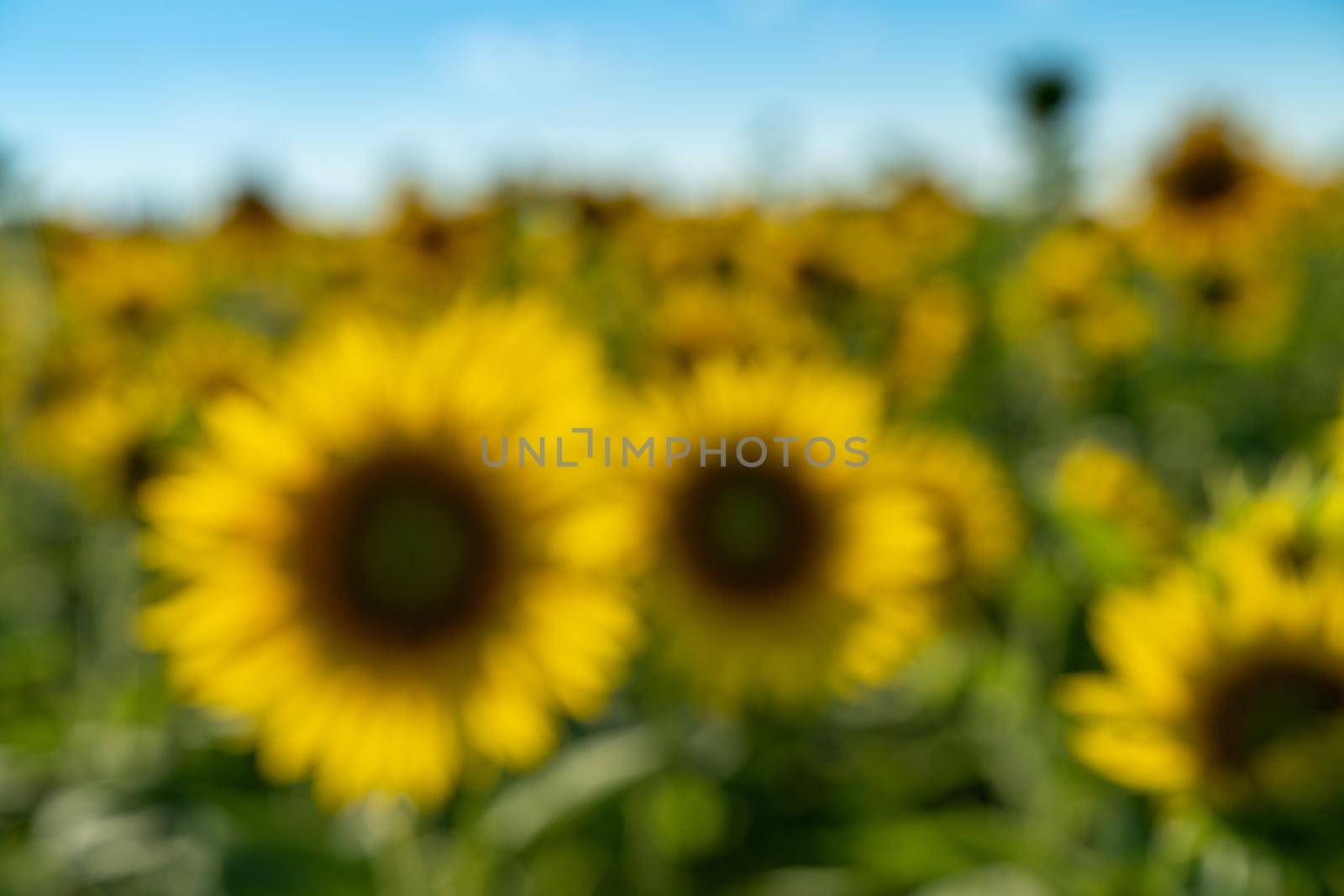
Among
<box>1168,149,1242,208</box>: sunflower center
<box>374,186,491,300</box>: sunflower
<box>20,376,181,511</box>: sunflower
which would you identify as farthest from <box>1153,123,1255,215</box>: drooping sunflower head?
<box>20,376,181,511</box>: sunflower

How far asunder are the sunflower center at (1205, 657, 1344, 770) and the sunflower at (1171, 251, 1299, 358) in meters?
4.29

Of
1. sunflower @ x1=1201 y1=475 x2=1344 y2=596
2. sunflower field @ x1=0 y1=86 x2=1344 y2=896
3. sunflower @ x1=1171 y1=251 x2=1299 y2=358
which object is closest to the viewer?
sunflower @ x1=1201 y1=475 x2=1344 y2=596

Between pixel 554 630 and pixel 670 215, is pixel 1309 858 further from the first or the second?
pixel 670 215

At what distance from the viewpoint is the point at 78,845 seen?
1979mm

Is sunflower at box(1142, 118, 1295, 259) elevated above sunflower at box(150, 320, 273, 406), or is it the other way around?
sunflower at box(1142, 118, 1295, 259)

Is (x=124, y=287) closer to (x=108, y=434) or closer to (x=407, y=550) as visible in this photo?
(x=108, y=434)

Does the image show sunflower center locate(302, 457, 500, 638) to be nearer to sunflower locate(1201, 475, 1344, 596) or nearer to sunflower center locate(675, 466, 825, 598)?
sunflower center locate(675, 466, 825, 598)

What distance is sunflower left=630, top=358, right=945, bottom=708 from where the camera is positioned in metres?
2.17

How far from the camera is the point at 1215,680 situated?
1239mm

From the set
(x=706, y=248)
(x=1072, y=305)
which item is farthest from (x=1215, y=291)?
(x=706, y=248)

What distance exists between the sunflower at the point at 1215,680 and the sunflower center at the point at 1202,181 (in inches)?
148

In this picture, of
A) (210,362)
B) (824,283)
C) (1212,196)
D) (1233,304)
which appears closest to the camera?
(210,362)

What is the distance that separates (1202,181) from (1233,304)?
91cm

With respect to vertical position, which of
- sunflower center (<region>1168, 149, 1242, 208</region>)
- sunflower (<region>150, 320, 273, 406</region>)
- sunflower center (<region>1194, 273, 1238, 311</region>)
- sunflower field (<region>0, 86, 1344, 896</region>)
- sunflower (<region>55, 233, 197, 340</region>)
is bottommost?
sunflower field (<region>0, 86, 1344, 896</region>)
